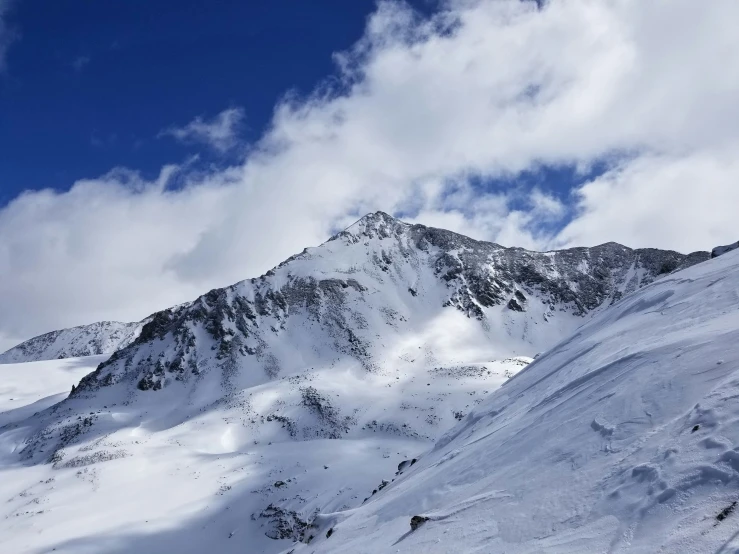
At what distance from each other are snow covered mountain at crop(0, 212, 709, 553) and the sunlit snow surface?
194mm

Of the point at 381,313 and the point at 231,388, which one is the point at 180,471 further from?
the point at 381,313

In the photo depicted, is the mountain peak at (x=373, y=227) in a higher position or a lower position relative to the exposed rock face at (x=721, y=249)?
higher

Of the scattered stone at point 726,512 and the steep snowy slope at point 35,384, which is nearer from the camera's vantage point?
the scattered stone at point 726,512

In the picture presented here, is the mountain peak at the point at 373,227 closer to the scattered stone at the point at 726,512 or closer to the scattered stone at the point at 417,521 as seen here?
the scattered stone at the point at 417,521

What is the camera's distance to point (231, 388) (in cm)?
6288

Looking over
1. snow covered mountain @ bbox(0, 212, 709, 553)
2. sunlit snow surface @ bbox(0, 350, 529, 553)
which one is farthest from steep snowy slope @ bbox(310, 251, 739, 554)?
sunlit snow surface @ bbox(0, 350, 529, 553)

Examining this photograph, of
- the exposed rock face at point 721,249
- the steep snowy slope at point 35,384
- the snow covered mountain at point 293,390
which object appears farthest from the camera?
the steep snowy slope at point 35,384

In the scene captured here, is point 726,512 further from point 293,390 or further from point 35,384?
point 35,384

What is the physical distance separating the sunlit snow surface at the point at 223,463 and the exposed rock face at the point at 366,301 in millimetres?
6075

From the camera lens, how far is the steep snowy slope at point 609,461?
7.19 meters

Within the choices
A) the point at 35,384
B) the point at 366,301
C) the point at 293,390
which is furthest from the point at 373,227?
the point at 35,384

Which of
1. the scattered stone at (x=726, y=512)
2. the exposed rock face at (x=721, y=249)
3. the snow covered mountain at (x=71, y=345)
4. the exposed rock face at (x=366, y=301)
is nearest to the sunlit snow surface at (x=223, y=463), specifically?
the exposed rock face at (x=366, y=301)

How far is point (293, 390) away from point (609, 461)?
51.9 meters

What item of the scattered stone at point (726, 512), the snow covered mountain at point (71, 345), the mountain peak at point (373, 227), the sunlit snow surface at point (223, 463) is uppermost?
the snow covered mountain at point (71, 345)
